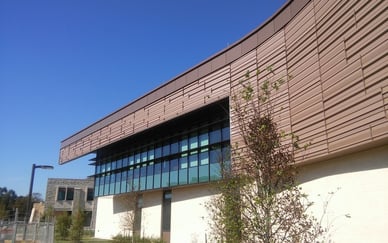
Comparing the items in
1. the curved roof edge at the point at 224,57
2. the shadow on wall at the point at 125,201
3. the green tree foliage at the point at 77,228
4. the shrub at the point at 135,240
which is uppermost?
the curved roof edge at the point at 224,57

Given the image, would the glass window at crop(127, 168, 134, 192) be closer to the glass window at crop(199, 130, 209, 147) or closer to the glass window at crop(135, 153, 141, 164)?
the glass window at crop(135, 153, 141, 164)

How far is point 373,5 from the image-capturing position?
38.1ft

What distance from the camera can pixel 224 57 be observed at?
20672mm

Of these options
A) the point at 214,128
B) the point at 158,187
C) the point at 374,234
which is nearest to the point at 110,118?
the point at 158,187

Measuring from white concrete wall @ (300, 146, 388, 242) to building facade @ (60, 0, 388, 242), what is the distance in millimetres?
35

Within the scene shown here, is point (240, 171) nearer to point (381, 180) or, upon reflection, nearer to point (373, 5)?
point (381, 180)

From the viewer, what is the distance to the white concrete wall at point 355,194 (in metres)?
12.0

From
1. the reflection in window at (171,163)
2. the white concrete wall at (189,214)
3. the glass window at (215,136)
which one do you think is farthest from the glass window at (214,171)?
the glass window at (215,136)

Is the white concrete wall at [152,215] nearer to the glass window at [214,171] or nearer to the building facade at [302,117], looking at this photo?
the building facade at [302,117]

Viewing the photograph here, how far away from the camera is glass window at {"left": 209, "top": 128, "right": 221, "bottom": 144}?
72.6 ft

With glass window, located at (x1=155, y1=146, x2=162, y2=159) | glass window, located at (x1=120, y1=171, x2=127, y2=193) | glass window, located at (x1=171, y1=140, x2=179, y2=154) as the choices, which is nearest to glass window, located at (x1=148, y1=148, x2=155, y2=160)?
glass window, located at (x1=155, y1=146, x2=162, y2=159)

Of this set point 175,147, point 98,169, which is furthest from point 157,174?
point 98,169

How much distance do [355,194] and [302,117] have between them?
137 inches

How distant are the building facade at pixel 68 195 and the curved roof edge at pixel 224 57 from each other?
114 ft
